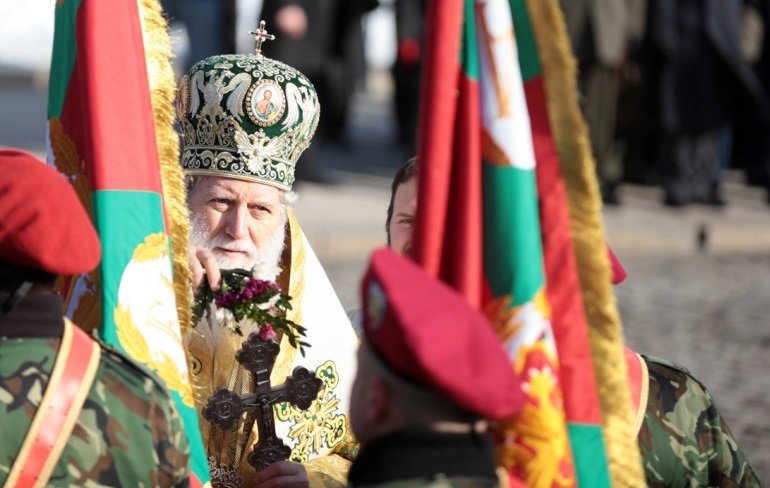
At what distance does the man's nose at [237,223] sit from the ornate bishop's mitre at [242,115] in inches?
5.2

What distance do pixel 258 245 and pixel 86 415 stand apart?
4.77 ft

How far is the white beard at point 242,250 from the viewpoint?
4637 mm

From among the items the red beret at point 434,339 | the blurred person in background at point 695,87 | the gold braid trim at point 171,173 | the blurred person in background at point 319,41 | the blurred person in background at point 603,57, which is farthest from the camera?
the blurred person in background at point 695,87

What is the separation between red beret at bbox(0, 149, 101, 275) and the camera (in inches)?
126

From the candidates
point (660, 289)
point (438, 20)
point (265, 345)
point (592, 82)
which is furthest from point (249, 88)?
point (592, 82)

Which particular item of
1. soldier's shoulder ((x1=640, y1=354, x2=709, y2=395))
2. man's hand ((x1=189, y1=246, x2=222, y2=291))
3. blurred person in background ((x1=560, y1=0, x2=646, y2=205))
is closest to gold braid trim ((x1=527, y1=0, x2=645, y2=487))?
soldier's shoulder ((x1=640, y1=354, x2=709, y2=395))

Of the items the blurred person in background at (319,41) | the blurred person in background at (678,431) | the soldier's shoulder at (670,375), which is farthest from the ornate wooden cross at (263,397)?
the blurred person in background at (319,41)

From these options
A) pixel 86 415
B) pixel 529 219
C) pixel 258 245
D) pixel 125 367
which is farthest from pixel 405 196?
pixel 86 415

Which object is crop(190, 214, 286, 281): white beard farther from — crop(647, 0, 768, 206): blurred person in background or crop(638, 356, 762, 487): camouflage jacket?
crop(647, 0, 768, 206): blurred person in background

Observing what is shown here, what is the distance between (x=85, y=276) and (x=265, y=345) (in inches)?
21.0

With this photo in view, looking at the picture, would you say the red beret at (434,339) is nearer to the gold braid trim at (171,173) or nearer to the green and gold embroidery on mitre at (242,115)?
the gold braid trim at (171,173)

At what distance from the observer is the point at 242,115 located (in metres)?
4.90

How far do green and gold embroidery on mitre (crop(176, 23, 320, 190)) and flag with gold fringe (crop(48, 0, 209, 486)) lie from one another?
737 mm

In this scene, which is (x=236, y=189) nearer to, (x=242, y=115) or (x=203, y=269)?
(x=242, y=115)
